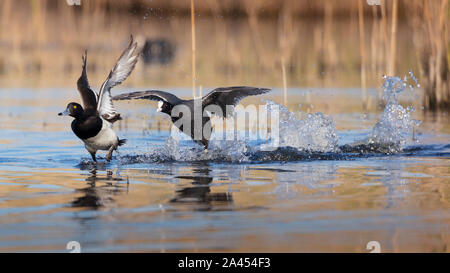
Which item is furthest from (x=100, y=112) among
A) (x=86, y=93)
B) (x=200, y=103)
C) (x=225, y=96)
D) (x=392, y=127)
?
(x=392, y=127)

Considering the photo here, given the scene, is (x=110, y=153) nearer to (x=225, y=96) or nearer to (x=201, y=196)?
(x=225, y=96)

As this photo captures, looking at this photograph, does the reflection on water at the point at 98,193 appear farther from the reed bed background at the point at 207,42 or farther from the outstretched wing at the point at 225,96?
the reed bed background at the point at 207,42

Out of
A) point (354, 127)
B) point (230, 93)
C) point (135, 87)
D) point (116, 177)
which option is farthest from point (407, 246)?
point (135, 87)

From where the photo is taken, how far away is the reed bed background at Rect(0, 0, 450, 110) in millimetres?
20000

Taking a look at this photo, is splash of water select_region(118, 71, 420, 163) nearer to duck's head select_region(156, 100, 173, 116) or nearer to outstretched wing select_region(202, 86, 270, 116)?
duck's head select_region(156, 100, 173, 116)

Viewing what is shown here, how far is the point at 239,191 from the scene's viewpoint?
7.16 metres

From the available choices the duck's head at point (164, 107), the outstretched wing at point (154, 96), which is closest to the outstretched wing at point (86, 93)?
the outstretched wing at point (154, 96)

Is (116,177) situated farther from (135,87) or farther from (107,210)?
(135,87)

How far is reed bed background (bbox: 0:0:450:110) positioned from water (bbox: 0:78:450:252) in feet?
16.3

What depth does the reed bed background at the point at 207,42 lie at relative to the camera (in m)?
20.0

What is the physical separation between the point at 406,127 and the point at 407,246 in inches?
220

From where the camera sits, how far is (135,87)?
18.1 meters

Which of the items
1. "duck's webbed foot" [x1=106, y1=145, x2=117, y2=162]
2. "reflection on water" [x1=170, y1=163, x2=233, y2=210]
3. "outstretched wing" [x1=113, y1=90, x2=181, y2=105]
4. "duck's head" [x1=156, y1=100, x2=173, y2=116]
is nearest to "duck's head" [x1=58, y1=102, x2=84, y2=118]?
"duck's webbed foot" [x1=106, y1=145, x2=117, y2=162]

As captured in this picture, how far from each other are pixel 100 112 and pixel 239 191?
10.1ft
